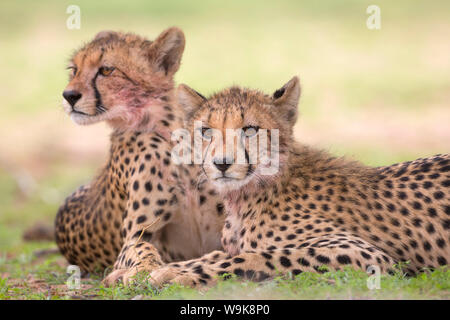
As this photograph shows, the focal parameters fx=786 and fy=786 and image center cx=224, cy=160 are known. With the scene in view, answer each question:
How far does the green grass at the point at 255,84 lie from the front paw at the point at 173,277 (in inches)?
2.8

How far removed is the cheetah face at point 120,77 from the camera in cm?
522

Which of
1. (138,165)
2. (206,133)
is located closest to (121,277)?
(138,165)

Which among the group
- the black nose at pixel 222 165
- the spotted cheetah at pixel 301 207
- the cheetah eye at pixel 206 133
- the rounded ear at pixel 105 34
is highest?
the rounded ear at pixel 105 34

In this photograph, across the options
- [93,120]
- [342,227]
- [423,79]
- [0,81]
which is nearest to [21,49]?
[0,81]

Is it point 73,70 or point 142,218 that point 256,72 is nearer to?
point 73,70

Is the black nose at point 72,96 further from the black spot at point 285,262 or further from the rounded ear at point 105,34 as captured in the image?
the black spot at point 285,262

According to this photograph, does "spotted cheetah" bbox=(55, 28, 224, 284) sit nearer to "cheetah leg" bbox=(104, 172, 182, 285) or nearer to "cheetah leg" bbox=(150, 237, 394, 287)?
"cheetah leg" bbox=(104, 172, 182, 285)

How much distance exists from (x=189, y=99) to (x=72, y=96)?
2.79 feet

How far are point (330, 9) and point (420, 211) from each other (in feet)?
56.5

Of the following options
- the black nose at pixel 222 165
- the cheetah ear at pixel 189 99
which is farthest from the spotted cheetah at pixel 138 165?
the black nose at pixel 222 165

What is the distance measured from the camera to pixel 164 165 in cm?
520

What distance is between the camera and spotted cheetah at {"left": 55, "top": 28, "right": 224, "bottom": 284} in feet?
16.9

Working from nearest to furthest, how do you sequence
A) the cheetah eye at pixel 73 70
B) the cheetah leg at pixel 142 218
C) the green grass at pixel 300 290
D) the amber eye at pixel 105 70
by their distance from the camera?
the green grass at pixel 300 290 < the cheetah leg at pixel 142 218 < the amber eye at pixel 105 70 < the cheetah eye at pixel 73 70

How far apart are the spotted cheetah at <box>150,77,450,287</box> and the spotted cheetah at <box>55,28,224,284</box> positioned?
45cm
